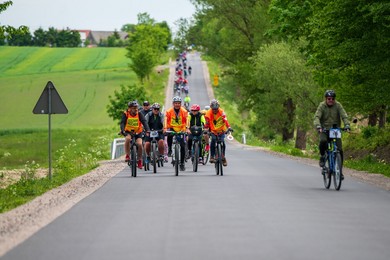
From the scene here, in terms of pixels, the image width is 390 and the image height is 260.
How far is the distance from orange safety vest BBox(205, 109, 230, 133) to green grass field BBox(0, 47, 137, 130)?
2461 inches

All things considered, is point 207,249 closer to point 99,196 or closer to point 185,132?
point 99,196

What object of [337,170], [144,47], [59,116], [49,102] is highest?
[144,47]

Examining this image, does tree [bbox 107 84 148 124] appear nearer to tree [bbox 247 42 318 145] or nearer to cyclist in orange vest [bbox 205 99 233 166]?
tree [bbox 247 42 318 145]

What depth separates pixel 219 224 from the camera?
12.3 m

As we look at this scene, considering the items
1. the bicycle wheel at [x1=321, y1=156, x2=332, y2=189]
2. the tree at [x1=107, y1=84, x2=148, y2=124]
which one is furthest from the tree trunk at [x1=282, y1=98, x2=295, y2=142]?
the bicycle wheel at [x1=321, y1=156, x2=332, y2=189]

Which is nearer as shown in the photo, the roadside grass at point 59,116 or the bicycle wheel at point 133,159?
the bicycle wheel at point 133,159

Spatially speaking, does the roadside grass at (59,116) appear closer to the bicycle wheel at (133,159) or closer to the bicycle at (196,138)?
the bicycle wheel at (133,159)

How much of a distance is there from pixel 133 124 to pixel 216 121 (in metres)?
2.03

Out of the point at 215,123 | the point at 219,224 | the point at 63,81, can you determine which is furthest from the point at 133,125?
the point at 63,81

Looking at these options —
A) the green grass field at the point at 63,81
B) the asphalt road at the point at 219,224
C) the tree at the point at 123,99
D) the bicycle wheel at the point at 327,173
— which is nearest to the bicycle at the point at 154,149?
the asphalt road at the point at 219,224

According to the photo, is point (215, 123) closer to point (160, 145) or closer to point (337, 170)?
point (160, 145)

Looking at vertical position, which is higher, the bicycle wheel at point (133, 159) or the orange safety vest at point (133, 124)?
the orange safety vest at point (133, 124)

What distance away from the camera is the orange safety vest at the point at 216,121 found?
22875 mm

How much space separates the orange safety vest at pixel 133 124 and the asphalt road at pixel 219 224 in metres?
3.25
